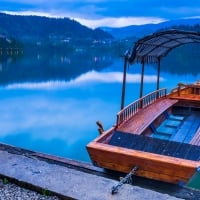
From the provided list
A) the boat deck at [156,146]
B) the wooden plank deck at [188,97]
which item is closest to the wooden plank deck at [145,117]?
the wooden plank deck at [188,97]

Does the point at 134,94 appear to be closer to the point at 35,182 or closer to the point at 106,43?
the point at 35,182

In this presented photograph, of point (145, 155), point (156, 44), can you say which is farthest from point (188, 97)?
point (145, 155)

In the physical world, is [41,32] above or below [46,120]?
above

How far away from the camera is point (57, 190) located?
3230 mm

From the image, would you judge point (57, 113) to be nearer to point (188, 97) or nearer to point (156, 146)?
point (188, 97)

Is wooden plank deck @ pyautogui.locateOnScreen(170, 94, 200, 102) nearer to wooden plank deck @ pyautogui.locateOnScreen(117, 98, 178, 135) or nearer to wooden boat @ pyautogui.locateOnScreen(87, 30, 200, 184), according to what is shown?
wooden boat @ pyautogui.locateOnScreen(87, 30, 200, 184)

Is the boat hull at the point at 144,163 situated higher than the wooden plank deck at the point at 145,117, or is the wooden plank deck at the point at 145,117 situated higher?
the wooden plank deck at the point at 145,117

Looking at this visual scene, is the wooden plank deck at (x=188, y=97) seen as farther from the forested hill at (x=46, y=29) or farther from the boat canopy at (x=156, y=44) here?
the forested hill at (x=46, y=29)

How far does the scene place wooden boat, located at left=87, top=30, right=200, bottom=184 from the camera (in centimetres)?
507

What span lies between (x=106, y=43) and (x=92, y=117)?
116 m

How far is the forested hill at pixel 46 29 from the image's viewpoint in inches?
5856

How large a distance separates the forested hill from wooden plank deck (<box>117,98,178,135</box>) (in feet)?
463

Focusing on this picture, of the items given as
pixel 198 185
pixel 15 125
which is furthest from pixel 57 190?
pixel 15 125

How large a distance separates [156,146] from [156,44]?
385 centimetres
